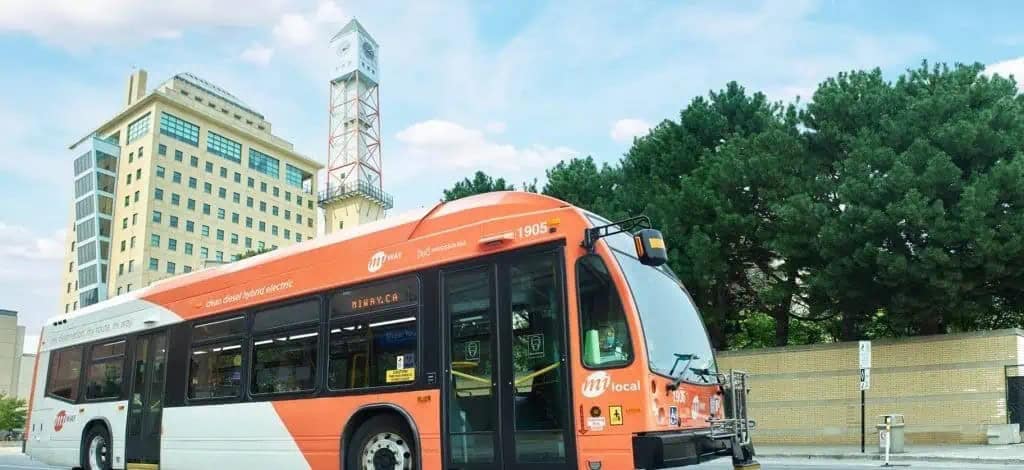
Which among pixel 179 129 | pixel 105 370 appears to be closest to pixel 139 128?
pixel 179 129

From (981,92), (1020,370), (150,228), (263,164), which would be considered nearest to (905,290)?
(1020,370)

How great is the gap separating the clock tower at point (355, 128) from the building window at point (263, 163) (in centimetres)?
1255

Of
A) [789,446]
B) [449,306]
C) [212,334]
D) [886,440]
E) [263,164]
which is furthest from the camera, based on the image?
[263,164]

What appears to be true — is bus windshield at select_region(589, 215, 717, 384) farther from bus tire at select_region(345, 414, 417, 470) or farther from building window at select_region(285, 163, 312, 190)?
building window at select_region(285, 163, 312, 190)

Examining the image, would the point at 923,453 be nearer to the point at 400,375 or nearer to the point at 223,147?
the point at 400,375

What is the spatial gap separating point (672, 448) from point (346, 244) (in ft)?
15.6

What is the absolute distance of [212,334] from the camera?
11.3m

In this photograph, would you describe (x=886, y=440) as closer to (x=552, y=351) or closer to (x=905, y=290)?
(x=905, y=290)

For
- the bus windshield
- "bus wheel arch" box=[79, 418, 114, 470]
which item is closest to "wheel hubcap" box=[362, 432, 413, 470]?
the bus windshield

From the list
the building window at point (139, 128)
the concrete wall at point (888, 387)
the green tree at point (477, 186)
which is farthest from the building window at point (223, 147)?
the concrete wall at point (888, 387)

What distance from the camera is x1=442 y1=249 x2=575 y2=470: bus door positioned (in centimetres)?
755

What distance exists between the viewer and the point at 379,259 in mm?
9398

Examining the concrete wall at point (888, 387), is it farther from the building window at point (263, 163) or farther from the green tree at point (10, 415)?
the building window at point (263, 163)

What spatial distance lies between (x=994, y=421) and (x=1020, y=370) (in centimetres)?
151
